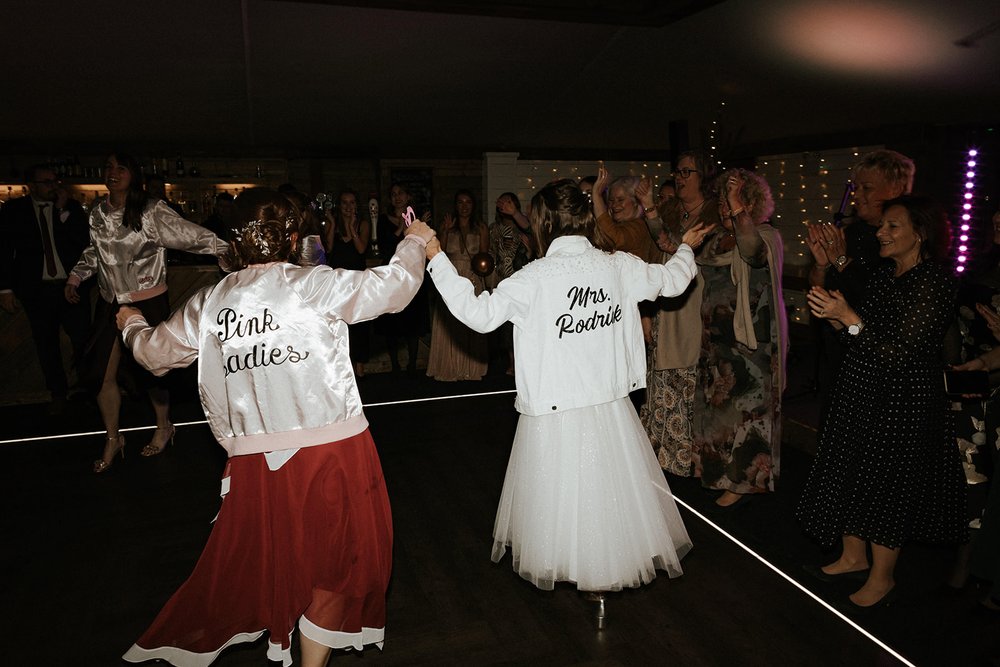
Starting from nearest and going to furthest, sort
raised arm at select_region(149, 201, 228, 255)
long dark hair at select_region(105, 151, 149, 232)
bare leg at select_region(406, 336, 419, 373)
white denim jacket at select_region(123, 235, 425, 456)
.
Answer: white denim jacket at select_region(123, 235, 425, 456)
long dark hair at select_region(105, 151, 149, 232)
raised arm at select_region(149, 201, 228, 255)
bare leg at select_region(406, 336, 419, 373)

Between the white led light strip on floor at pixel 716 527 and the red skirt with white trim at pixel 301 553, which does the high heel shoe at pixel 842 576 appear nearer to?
the white led light strip on floor at pixel 716 527

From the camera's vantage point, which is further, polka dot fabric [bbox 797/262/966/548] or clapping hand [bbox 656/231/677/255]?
clapping hand [bbox 656/231/677/255]

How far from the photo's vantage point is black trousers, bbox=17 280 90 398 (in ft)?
17.6

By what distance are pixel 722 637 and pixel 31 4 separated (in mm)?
4776

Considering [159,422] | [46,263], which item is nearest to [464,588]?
[159,422]

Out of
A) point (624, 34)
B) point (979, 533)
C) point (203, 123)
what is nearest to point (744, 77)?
point (624, 34)

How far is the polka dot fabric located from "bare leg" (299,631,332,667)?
6.27ft

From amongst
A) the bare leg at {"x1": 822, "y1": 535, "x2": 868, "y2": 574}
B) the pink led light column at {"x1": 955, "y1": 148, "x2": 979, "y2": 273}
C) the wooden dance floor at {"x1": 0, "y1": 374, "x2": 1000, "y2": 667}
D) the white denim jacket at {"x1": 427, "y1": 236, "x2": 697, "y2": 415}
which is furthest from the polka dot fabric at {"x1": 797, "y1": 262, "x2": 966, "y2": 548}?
the pink led light column at {"x1": 955, "y1": 148, "x2": 979, "y2": 273}

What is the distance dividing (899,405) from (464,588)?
1.75 meters

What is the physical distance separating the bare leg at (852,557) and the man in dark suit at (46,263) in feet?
16.7

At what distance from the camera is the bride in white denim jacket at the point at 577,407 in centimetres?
237

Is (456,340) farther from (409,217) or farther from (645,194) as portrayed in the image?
(409,217)

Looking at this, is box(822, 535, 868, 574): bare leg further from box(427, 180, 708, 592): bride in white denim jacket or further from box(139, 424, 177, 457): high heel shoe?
box(139, 424, 177, 457): high heel shoe

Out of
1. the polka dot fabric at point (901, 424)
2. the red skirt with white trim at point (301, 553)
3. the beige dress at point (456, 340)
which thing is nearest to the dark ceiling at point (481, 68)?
the beige dress at point (456, 340)
